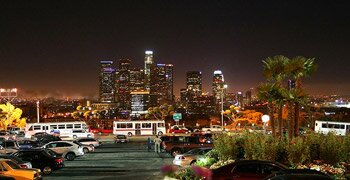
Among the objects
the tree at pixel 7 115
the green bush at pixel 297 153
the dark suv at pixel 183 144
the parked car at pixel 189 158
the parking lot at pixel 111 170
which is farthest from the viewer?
the tree at pixel 7 115

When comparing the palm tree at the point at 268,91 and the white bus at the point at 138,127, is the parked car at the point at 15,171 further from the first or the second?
the white bus at the point at 138,127

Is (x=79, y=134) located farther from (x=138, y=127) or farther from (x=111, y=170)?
(x=111, y=170)

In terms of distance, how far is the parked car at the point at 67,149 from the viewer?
37.8m

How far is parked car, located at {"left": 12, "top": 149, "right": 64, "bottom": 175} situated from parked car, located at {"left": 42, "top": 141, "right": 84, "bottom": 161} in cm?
911

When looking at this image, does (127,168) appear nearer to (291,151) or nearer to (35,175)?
(35,175)

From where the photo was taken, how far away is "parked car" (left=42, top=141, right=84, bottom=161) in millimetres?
37812

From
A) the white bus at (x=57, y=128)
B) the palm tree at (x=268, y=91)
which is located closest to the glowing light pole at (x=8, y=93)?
the white bus at (x=57, y=128)

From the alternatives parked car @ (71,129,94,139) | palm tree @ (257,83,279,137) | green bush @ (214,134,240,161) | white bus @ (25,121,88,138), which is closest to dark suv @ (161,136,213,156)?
palm tree @ (257,83,279,137)

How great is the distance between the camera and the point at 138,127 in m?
75.5

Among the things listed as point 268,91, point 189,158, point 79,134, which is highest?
point 268,91

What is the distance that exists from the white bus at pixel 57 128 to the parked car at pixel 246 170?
173 ft

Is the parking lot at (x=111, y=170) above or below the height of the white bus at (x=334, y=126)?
below

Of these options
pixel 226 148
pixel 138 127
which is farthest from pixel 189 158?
pixel 138 127

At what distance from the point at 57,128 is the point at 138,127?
41.6 ft
